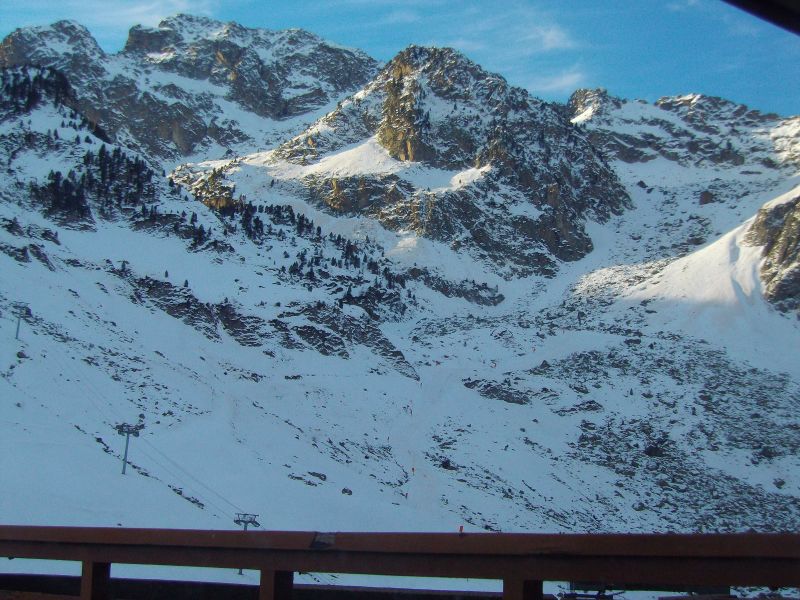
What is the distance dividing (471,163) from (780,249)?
53.4 meters

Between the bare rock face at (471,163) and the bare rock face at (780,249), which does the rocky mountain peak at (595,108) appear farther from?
the bare rock face at (780,249)

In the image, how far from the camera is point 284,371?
59531 millimetres

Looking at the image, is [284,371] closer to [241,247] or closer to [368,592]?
[241,247]

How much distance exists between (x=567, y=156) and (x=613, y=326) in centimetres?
6549

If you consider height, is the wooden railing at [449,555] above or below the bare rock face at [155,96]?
below

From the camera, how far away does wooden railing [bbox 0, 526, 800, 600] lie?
3174 millimetres

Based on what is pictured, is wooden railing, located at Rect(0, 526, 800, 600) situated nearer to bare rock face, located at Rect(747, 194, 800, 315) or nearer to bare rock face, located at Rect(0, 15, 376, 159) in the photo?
bare rock face, located at Rect(747, 194, 800, 315)

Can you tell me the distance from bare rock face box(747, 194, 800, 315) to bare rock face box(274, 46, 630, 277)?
2736 cm

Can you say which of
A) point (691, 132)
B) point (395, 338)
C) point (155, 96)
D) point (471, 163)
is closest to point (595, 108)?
point (691, 132)

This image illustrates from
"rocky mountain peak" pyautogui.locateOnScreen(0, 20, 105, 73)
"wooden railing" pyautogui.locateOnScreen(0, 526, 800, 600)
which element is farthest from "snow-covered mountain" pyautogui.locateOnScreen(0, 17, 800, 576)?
"rocky mountain peak" pyautogui.locateOnScreen(0, 20, 105, 73)

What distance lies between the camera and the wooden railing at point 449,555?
10.4 ft

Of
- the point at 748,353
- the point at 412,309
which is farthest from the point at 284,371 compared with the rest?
the point at 748,353

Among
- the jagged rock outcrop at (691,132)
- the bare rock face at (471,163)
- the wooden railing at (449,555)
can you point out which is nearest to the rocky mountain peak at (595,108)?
the jagged rock outcrop at (691,132)

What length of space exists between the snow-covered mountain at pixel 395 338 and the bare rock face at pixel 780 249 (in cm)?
31
